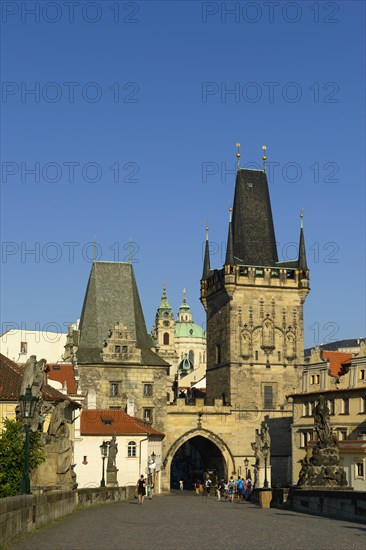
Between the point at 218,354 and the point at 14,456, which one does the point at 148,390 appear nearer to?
the point at 218,354

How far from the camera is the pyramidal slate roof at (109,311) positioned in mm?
75188

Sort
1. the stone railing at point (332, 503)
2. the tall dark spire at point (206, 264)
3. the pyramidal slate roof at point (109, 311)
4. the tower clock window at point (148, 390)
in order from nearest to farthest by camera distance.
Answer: the stone railing at point (332, 503) < the tower clock window at point (148, 390) < the pyramidal slate roof at point (109, 311) < the tall dark spire at point (206, 264)

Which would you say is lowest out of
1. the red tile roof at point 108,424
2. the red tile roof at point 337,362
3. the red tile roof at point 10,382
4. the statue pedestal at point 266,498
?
the statue pedestal at point 266,498

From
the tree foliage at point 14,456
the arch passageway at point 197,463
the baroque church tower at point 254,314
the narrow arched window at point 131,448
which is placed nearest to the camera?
the tree foliage at point 14,456

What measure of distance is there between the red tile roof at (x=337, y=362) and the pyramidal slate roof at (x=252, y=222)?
17.0 meters

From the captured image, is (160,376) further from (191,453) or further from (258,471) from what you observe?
(191,453)

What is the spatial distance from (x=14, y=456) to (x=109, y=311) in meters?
49.6

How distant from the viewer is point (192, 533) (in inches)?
746

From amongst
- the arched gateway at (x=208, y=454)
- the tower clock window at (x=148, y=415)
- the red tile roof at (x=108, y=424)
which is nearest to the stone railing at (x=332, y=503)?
the red tile roof at (x=108, y=424)

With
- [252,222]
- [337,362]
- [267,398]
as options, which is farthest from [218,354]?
[337,362]

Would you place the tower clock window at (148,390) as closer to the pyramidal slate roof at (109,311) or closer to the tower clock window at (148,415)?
the tower clock window at (148,415)

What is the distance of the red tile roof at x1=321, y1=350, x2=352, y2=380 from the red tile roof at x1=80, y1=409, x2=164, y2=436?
12986 millimetres

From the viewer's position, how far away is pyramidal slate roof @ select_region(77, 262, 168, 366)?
247ft

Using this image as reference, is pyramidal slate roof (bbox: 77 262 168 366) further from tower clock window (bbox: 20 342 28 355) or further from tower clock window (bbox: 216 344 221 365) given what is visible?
tower clock window (bbox: 20 342 28 355)
